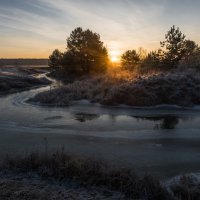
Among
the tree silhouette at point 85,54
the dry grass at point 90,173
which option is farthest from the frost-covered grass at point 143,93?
the tree silhouette at point 85,54

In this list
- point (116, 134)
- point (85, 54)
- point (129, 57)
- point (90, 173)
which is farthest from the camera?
point (129, 57)

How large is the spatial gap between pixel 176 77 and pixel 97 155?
12.8 meters

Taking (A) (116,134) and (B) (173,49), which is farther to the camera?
(B) (173,49)

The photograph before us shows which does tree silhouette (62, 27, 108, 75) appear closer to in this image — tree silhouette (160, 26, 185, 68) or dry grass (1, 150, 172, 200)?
tree silhouette (160, 26, 185, 68)

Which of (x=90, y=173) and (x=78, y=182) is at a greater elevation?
(x=90, y=173)

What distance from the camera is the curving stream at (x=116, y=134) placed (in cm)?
944

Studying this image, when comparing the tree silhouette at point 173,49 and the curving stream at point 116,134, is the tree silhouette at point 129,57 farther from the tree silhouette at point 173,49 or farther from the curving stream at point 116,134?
the curving stream at point 116,134

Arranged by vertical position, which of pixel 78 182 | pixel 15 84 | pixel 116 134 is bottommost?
pixel 15 84

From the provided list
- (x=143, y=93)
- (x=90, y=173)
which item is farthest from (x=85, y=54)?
(x=90, y=173)

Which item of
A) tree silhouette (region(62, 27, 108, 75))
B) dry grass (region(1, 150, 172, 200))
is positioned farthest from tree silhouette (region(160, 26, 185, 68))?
dry grass (region(1, 150, 172, 200))

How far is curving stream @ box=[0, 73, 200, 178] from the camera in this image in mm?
9438

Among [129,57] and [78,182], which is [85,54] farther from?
[78,182]

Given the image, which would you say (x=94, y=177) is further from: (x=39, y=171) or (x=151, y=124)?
(x=151, y=124)

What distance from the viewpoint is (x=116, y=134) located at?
12508 millimetres
